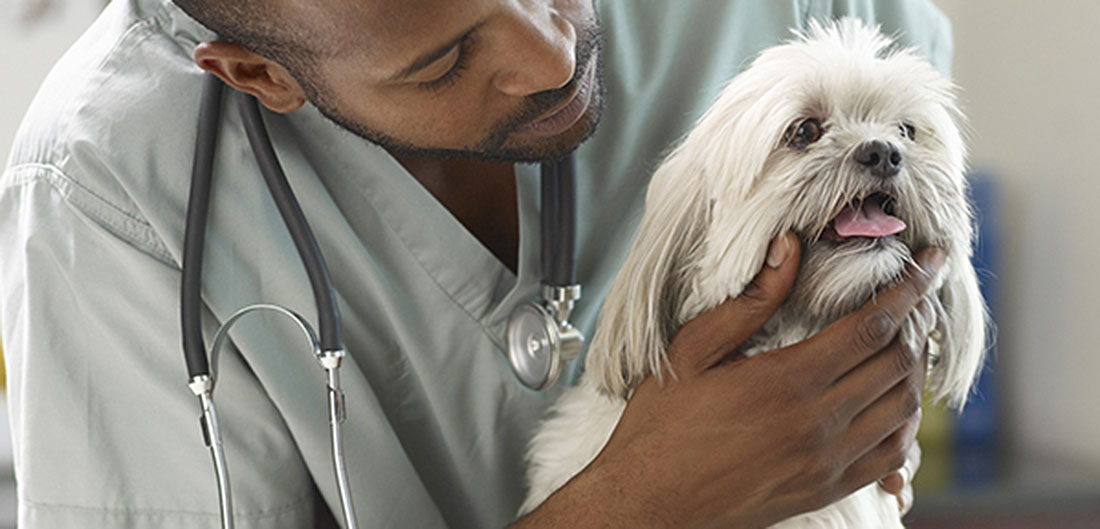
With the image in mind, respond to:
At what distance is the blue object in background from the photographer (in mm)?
2105

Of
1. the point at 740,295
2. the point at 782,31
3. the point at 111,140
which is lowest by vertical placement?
the point at 740,295

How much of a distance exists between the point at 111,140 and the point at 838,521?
0.78m

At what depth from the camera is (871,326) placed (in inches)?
32.1

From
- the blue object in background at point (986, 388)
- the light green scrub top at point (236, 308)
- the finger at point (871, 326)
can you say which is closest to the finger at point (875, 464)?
the finger at point (871, 326)

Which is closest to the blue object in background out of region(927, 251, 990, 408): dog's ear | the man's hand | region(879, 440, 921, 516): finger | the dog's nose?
region(879, 440, 921, 516): finger

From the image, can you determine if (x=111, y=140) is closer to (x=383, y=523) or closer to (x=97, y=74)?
(x=97, y=74)

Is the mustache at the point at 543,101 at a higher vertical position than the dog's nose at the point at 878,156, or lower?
higher

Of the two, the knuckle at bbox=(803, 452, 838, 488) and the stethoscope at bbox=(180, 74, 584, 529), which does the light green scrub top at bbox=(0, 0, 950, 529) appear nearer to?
the stethoscope at bbox=(180, 74, 584, 529)

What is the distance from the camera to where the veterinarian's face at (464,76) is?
86 centimetres

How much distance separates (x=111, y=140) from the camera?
0.97m

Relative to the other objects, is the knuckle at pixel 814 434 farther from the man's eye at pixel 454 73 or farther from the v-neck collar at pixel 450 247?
the man's eye at pixel 454 73

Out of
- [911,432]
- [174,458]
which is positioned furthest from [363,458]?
[911,432]

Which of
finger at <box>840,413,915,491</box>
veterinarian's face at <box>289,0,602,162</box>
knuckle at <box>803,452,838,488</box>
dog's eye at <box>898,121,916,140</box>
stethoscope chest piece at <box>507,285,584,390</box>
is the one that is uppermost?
veterinarian's face at <box>289,0,602,162</box>

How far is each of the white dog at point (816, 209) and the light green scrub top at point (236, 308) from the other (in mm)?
178
